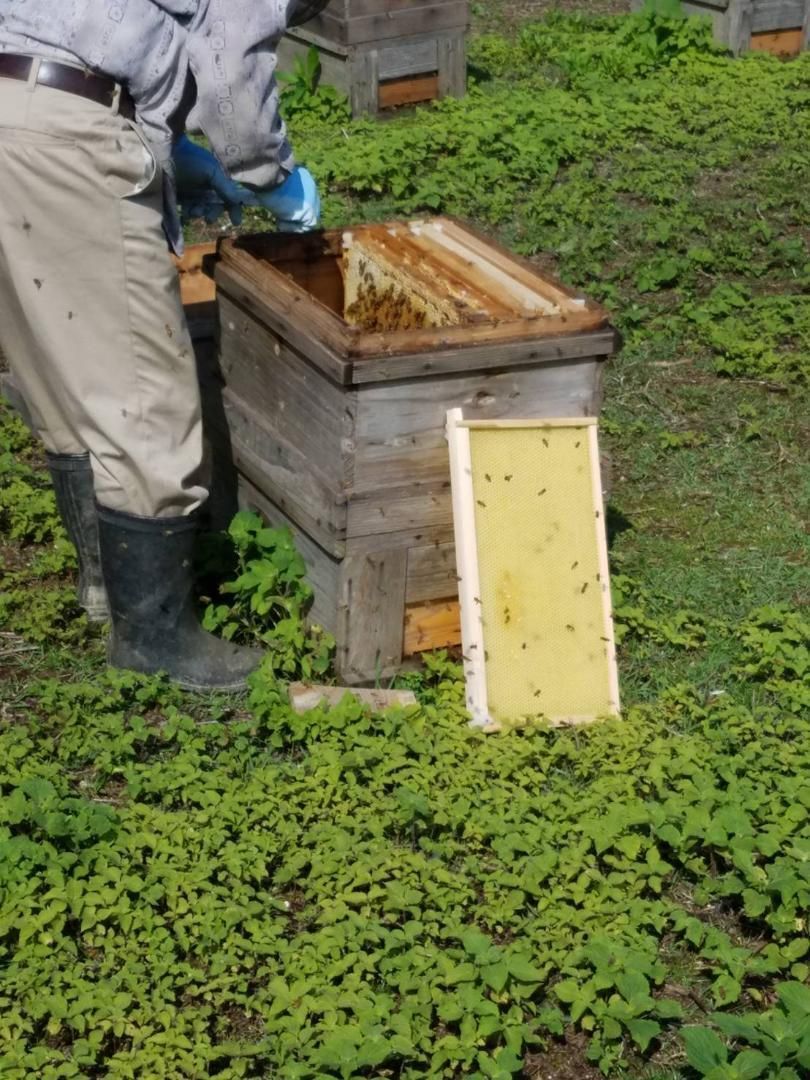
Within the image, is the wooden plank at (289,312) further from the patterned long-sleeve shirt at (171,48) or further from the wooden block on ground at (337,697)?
the wooden block on ground at (337,697)

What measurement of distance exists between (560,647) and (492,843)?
0.71 metres

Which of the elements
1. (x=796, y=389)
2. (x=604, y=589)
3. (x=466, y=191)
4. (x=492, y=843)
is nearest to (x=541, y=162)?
(x=466, y=191)

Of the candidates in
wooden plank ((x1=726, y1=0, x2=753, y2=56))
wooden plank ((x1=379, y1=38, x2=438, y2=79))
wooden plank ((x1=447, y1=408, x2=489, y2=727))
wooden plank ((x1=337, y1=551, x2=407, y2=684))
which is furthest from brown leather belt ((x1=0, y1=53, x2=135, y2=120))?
wooden plank ((x1=726, y1=0, x2=753, y2=56))

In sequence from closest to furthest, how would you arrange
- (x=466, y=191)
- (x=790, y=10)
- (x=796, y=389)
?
(x=796, y=389) → (x=466, y=191) → (x=790, y=10)

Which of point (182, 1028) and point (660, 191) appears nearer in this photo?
point (182, 1028)

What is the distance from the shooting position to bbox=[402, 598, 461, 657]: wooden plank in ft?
14.3

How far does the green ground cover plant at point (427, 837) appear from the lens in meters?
3.16

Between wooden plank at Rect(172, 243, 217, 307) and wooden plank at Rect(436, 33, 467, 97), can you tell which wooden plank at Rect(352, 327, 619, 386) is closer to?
wooden plank at Rect(172, 243, 217, 307)

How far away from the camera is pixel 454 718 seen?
4.14 m

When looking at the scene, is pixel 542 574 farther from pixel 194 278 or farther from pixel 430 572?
pixel 194 278

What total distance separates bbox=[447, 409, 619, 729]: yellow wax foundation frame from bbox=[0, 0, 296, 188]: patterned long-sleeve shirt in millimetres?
973

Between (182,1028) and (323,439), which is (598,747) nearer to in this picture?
(323,439)

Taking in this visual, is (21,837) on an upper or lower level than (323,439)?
lower

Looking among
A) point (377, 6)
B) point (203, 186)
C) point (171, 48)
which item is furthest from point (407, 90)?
point (171, 48)
